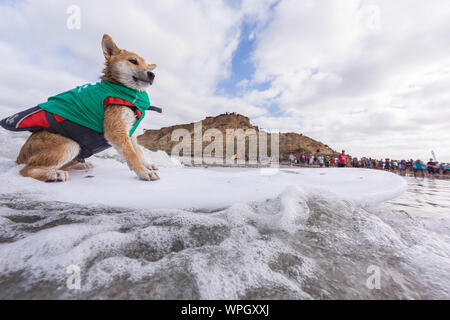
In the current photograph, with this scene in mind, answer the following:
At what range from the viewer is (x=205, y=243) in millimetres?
1009

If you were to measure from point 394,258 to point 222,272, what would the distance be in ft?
3.09

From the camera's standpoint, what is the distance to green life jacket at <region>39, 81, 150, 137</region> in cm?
184

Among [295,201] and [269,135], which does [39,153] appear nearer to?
[295,201]

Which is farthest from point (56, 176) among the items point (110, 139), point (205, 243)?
point (205, 243)

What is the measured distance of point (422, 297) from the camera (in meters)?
0.69

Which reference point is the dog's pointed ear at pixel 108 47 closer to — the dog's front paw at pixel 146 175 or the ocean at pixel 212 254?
the dog's front paw at pixel 146 175

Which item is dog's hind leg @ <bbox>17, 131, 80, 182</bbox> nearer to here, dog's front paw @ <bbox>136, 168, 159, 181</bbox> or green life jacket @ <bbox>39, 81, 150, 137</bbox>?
green life jacket @ <bbox>39, 81, 150, 137</bbox>

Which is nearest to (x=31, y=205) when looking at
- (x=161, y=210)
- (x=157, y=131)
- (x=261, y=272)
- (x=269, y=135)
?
(x=161, y=210)

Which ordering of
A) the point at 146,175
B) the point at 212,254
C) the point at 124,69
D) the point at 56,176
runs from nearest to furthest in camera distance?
1. the point at 212,254
2. the point at 56,176
3. the point at 146,175
4. the point at 124,69

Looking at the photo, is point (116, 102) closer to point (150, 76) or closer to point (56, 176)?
point (150, 76)

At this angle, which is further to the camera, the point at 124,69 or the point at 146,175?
the point at 124,69

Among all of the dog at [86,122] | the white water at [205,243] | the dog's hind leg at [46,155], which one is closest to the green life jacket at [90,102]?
Result: the dog at [86,122]

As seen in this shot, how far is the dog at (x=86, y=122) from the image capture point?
177cm

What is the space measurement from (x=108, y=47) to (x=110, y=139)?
1.34m
